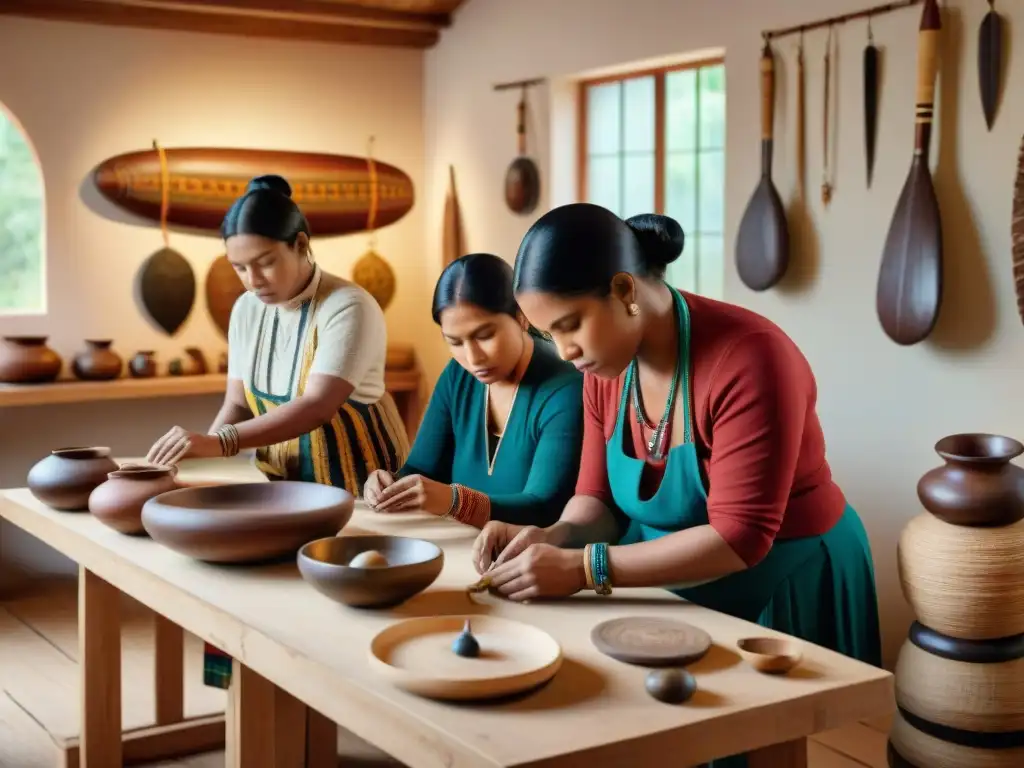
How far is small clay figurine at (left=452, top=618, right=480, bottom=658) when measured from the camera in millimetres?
1528

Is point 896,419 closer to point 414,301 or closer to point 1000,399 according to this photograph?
point 1000,399

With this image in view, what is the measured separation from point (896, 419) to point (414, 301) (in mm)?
2598

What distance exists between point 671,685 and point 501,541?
630mm

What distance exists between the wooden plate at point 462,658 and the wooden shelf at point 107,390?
10.5ft

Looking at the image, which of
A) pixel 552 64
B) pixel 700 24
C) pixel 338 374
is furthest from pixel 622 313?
pixel 552 64

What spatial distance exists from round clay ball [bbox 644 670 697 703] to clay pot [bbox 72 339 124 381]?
3631 mm

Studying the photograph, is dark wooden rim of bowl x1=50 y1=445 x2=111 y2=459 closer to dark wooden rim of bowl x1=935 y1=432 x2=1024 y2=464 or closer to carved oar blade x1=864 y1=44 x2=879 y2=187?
dark wooden rim of bowl x1=935 y1=432 x2=1024 y2=464

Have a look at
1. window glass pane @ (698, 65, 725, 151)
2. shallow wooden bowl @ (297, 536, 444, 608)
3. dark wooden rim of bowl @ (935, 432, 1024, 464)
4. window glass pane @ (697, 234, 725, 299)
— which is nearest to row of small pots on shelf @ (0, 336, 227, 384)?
window glass pane @ (697, 234, 725, 299)

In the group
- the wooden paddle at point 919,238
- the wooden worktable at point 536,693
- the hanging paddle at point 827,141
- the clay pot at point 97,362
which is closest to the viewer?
the wooden worktable at point 536,693

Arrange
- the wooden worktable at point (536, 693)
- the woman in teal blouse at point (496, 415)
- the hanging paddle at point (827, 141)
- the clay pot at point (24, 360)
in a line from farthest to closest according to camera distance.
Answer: the clay pot at point (24, 360)
the hanging paddle at point (827, 141)
the woman in teal blouse at point (496, 415)
the wooden worktable at point (536, 693)

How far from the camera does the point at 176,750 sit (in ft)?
10.0

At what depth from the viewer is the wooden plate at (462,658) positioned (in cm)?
139

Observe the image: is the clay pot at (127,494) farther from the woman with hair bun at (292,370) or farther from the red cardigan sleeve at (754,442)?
the red cardigan sleeve at (754,442)

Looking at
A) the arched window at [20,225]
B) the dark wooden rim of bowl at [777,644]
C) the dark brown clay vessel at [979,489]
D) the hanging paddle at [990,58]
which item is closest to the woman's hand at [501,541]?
the dark wooden rim of bowl at [777,644]
